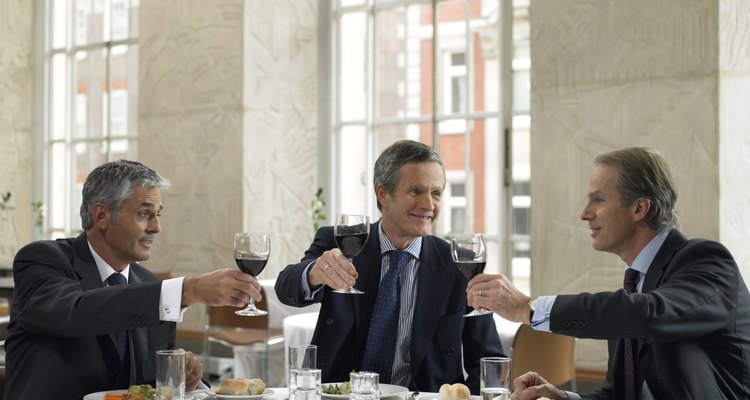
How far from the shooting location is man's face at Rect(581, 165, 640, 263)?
2521 mm

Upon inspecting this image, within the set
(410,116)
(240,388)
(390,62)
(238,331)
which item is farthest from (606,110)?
(240,388)

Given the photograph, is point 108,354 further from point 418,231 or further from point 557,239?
point 557,239

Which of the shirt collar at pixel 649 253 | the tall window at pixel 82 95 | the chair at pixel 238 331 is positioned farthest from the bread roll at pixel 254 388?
the tall window at pixel 82 95

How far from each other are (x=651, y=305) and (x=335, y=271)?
0.84 metres

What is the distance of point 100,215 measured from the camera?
2779 millimetres

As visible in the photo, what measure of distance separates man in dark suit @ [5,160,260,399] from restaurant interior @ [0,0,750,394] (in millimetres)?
2155

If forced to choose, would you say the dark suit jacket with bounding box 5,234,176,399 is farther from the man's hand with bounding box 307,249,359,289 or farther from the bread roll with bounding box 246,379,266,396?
the man's hand with bounding box 307,249,359,289

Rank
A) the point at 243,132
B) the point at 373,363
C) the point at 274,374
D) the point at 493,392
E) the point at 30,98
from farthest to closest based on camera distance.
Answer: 1. the point at 30,98
2. the point at 243,132
3. the point at 274,374
4. the point at 373,363
5. the point at 493,392

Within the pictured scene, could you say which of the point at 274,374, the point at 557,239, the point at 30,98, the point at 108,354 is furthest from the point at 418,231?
the point at 30,98

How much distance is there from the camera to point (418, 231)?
115 inches

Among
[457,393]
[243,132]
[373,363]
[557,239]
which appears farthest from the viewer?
[243,132]

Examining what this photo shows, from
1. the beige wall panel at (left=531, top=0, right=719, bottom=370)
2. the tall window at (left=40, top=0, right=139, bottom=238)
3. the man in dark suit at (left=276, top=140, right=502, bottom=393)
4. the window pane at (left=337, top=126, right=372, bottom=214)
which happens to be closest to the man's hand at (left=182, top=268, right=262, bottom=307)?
the man in dark suit at (left=276, top=140, right=502, bottom=393)

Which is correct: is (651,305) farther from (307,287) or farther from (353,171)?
(353,171)

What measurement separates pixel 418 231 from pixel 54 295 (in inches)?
42.8
